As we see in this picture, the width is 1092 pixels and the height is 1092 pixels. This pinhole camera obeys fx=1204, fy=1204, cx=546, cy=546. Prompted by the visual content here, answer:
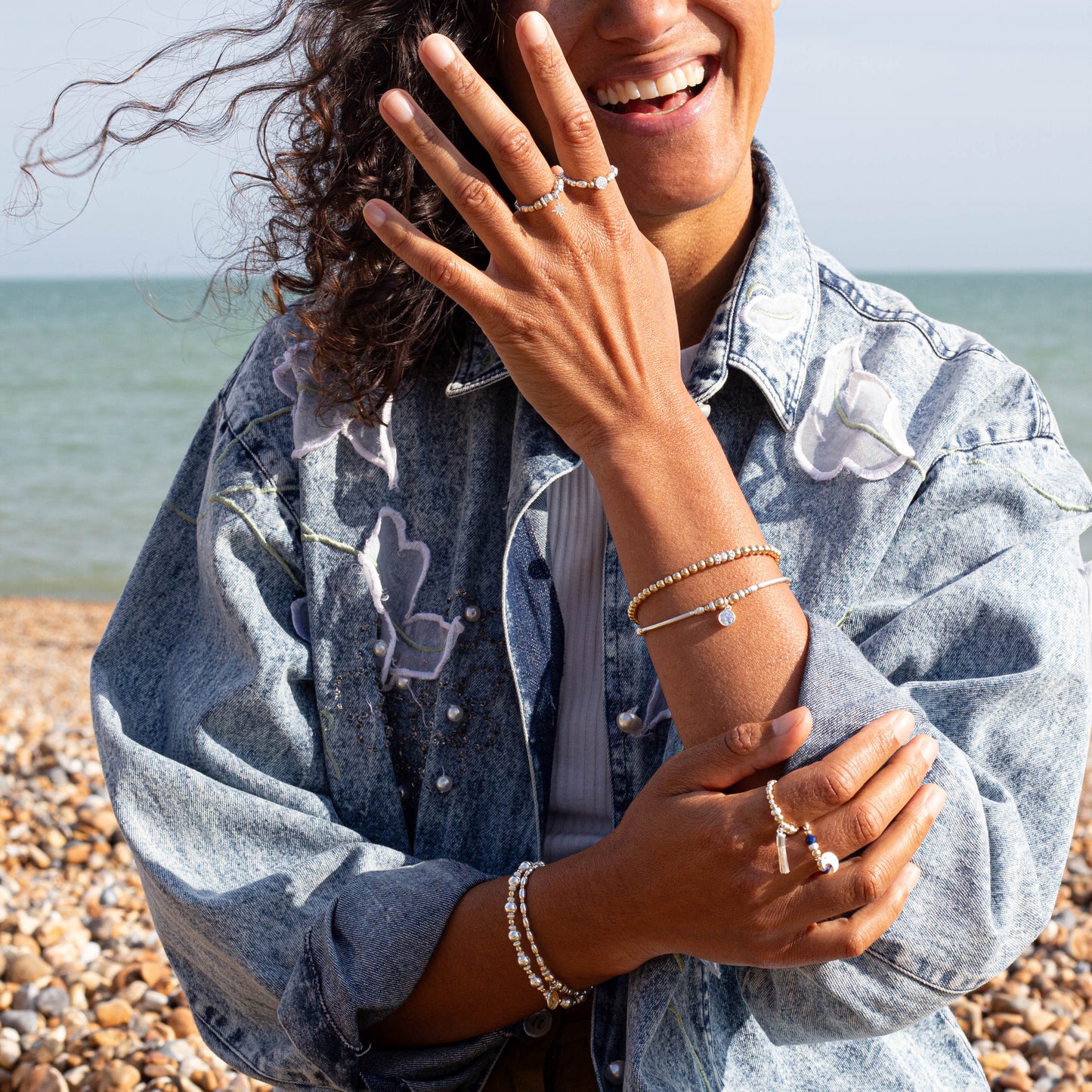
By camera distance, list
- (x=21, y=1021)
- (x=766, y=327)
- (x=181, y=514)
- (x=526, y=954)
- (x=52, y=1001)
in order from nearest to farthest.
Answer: (x=526, y=954) → (x=766, y=327) → (x=181, y=514) → (x=21, y=1021) → (x=52, y=1001)

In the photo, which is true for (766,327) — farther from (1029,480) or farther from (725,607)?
(725,607)

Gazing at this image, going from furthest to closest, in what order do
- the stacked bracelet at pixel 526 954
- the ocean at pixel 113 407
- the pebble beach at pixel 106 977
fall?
1. the ocean at pixel 113 407
2. the pebble beach at pixel 106 977
3. the stacked bracelet at pixel 526 954

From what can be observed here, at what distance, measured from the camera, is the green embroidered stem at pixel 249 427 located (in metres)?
1.91

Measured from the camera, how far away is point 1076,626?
1596mm

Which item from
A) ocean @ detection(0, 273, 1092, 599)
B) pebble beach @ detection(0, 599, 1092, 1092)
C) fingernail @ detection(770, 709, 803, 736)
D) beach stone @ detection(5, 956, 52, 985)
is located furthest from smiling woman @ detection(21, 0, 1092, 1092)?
beach stone @ detection(5, 956, 52, 985)

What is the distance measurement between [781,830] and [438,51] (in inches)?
37.4

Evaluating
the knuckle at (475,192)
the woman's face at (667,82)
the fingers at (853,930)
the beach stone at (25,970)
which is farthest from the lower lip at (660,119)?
the beach stone at (25,970)

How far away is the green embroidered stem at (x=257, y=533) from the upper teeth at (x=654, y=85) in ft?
2.71

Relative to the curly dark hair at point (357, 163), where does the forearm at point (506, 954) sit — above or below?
below

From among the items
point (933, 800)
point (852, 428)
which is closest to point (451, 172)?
point (852, 428)

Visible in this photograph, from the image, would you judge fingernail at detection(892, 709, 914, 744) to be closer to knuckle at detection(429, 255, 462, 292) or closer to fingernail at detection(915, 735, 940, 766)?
fingernail at detection(915, 735, 940, 766)

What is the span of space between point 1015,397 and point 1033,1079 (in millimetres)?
2293

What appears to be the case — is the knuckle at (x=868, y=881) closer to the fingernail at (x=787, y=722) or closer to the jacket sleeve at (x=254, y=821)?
the fingernail at (x=787, y=722)

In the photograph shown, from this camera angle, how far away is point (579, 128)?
1.38m
